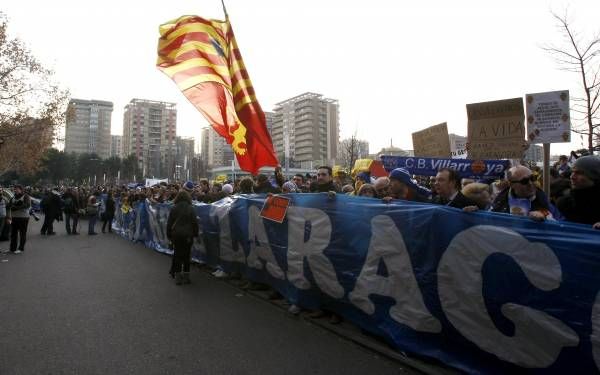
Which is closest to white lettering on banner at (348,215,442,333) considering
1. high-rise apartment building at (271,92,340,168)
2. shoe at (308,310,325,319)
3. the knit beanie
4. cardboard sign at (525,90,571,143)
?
shoe at (308,310,325,319)

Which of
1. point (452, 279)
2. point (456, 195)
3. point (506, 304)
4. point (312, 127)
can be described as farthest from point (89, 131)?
point (506, 304)

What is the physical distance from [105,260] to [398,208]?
27.1 ft

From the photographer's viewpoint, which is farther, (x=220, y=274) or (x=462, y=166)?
(x=462, y=166)

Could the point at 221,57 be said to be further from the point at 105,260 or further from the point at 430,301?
the point at 105,260

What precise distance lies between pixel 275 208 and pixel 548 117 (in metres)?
3.75

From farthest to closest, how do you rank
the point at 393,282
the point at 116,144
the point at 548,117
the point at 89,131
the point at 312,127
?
the point at 116,144, the point at 312,127, the point at 89,131, the point at 548,117, the point at 393,282

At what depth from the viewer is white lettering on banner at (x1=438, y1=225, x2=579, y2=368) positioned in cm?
285

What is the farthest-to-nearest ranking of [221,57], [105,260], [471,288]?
[105,260] < [221,57] < [471,288]

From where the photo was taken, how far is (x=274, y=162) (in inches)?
250

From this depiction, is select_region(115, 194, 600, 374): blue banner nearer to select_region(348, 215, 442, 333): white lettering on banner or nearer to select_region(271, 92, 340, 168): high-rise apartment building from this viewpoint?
select_region(348, 215, 442, 333): white lettering on banner

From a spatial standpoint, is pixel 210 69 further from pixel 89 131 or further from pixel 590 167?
pixel 89 131

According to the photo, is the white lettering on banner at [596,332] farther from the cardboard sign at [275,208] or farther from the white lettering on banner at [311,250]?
the cardboard sign at [275,208]

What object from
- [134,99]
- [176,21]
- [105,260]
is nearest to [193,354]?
[176,21]

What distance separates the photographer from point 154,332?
4.68 m
